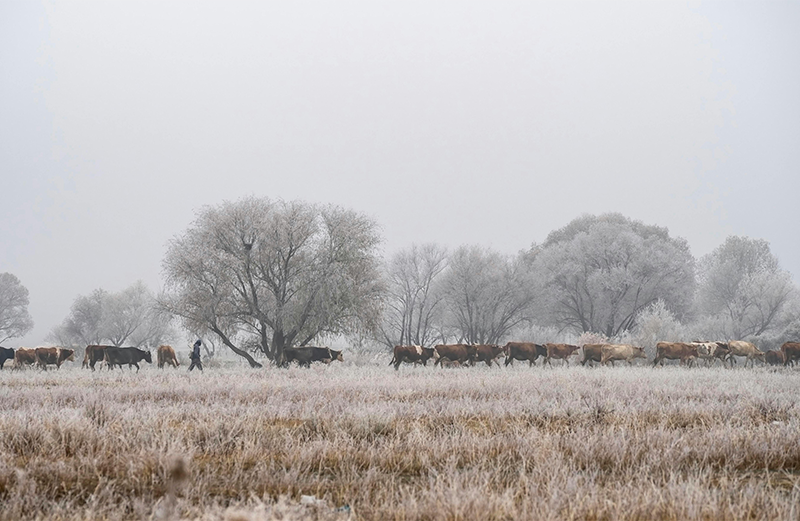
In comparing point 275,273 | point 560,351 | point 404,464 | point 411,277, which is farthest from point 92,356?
point 411,277

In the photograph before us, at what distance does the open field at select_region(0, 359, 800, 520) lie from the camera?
3.21 meters

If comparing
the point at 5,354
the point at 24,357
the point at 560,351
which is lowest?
the point at 24,357

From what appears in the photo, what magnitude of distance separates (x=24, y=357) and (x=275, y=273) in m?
13.5

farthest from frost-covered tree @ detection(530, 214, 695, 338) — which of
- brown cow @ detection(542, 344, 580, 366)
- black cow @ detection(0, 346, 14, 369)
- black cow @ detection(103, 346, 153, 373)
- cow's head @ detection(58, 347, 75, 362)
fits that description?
black cow @ detection(0, 346, 14, 369)

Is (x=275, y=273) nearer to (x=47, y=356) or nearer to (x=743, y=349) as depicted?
(x=47, y=356)

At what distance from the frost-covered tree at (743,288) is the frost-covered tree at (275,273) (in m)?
35.4

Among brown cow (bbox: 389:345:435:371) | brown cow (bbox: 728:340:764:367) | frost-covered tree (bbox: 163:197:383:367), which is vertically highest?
frost-covered tree (bbox: 163:197:383:367)

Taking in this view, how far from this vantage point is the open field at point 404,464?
3.21 metres

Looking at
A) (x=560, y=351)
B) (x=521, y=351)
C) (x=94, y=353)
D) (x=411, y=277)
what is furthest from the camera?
(x=411, y=277)

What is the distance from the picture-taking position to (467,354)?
2755 cm

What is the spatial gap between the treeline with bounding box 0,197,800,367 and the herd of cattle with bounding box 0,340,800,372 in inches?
77.1

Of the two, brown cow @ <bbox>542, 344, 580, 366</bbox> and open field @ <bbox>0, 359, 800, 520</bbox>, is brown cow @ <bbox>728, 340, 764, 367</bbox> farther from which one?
open field @ <bbox>0, 359, 800, 520</bbox>

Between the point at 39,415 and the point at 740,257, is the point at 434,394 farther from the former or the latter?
the point at 740,257

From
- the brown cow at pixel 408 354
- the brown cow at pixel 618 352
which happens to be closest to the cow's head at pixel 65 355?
the brown cow at pixel 408 354
